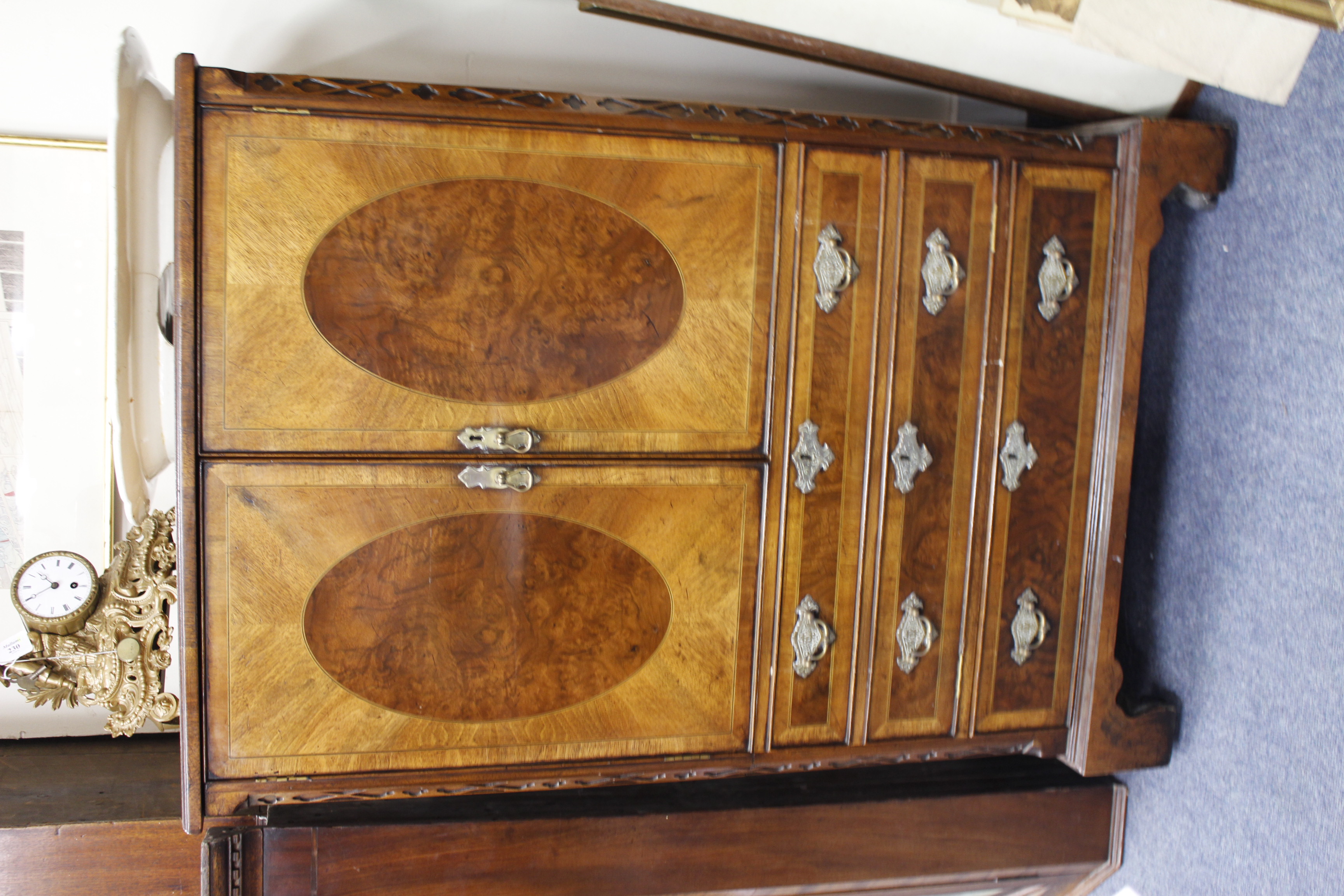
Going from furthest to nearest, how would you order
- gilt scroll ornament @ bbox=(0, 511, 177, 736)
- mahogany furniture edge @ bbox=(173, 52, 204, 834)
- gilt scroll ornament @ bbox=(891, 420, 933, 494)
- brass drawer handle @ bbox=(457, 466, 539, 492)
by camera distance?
gilt scroll ornament @ bbox=(0, 511, 177, 736)
gilt scroll ornament @ bbox=(891, 420, 933, 494)
brass drawer handle @ bbox=(457, 466, 539, 492)
mahogany furniture edge @ bbox=(173, 52, 204, 834)

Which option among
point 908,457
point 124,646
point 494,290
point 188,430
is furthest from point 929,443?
point 124,646

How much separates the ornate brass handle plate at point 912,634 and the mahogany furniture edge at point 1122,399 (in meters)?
0.30

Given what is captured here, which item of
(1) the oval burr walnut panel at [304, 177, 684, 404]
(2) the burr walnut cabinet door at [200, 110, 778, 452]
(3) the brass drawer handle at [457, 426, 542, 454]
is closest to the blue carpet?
(2) the burr walnut cabinet door at [200, 110, 778, 452]

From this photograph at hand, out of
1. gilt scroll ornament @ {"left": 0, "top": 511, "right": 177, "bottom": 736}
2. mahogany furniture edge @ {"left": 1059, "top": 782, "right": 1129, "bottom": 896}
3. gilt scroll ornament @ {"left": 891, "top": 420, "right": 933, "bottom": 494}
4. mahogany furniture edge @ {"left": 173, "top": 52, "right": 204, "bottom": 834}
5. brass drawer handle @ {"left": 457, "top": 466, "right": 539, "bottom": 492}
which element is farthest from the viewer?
mahogany furniture edge @ {"left": 1059, "top": 782, "right": 1129, "bottom": 896}

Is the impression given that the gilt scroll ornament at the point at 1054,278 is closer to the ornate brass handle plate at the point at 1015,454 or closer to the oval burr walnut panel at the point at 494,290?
the ornate brass handle plate at the point at 1015,454

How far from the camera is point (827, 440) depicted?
51.1 inches

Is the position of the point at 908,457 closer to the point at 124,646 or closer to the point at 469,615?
the point at 469,615

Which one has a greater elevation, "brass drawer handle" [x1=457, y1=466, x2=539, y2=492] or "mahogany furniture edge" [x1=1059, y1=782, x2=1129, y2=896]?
"brass drawer handle" [x1=457, y1=466, x2=539, y2=492]

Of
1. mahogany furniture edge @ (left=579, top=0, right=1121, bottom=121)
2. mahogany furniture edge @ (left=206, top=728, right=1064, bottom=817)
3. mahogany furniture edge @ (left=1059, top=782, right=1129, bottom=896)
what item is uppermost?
mahogany furniture edge @ (left=579, top=0, right=1121, bottom=121)

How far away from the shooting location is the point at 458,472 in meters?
1.20

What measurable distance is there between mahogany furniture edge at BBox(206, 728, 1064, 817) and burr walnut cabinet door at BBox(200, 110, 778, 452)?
51 cm

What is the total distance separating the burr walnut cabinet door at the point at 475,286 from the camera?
113 cm

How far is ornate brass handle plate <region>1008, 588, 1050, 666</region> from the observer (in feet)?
4.64

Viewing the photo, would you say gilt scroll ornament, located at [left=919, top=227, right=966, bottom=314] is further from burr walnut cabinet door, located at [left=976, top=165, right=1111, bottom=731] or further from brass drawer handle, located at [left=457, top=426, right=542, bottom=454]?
brass drawer handle, located at [left=457, top=426, right=542, bottom=454]
